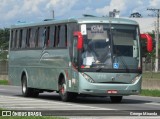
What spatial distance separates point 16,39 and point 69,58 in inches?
267

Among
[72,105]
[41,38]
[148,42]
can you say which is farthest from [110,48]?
[41,38]

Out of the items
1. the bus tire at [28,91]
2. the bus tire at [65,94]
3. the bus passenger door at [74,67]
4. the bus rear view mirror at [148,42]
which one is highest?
the bus rear view mirror at [148,42]

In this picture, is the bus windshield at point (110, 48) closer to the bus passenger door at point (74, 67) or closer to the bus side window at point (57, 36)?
the bus passenger door at point (74, 67)

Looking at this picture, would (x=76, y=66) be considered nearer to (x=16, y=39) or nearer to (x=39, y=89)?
(x=39, y=89)

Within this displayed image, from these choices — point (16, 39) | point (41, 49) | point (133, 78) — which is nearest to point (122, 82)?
point (133, 78)

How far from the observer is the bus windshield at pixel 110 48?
930 inches

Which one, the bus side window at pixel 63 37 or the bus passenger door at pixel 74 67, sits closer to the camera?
the bus passenger door at pixel 74 67

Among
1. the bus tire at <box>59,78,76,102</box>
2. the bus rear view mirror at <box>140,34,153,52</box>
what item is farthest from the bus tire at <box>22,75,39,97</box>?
the bus rear view mirror at <box>140,34,153,52</box>

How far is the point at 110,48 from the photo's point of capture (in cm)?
2373

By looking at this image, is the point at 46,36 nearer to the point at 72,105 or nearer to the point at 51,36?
the point at 51,36

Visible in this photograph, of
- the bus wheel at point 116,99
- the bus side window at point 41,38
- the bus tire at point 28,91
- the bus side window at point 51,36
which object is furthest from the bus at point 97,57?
the bus tire at point 28,91

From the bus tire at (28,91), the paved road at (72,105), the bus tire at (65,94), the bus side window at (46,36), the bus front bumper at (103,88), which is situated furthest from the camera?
the bus tire at (28,91)

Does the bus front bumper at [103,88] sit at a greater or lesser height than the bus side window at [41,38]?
lesser

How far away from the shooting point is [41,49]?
27.5 metres
